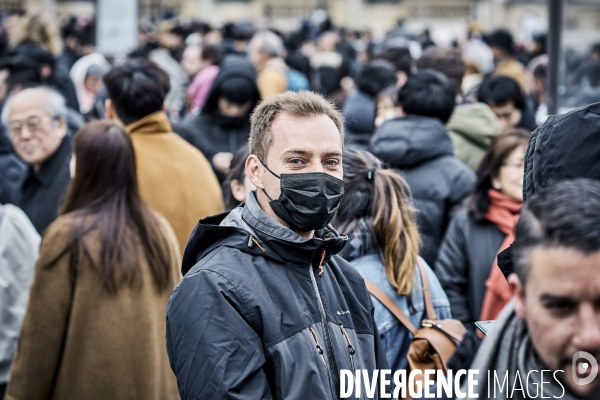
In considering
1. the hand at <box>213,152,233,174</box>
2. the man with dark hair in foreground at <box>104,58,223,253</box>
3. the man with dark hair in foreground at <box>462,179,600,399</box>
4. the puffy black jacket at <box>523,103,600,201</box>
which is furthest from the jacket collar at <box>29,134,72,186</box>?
the man with dark hair in foreground at <box>462,179,600,399</box>

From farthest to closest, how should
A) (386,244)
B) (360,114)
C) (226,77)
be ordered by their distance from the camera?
(360,114), (226,77), (386,244)

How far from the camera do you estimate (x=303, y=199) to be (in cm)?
266

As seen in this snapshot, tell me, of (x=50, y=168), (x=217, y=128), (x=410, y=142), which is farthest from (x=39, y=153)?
(x=410, y=142)

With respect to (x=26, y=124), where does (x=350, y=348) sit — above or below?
below

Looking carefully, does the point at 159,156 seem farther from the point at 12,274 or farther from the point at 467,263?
the point at 467,263

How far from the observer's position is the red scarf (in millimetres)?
4223

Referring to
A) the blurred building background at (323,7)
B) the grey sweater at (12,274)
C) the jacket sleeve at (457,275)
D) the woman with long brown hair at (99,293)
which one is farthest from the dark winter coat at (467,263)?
the blurred building background at (323,7)

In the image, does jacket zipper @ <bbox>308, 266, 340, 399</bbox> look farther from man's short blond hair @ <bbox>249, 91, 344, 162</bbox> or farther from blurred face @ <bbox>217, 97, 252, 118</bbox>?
blurred face @ <bbox>217, 97, 252, 118</bbox>

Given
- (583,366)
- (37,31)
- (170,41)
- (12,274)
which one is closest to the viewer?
(583,366)

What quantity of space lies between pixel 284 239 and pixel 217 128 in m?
3.83

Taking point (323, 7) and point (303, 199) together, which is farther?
point (323, 7)

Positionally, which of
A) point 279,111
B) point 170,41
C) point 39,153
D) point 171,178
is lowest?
point 171,178

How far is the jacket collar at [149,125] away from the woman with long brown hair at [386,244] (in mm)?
1629

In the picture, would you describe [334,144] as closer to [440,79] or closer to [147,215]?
[147,215]
